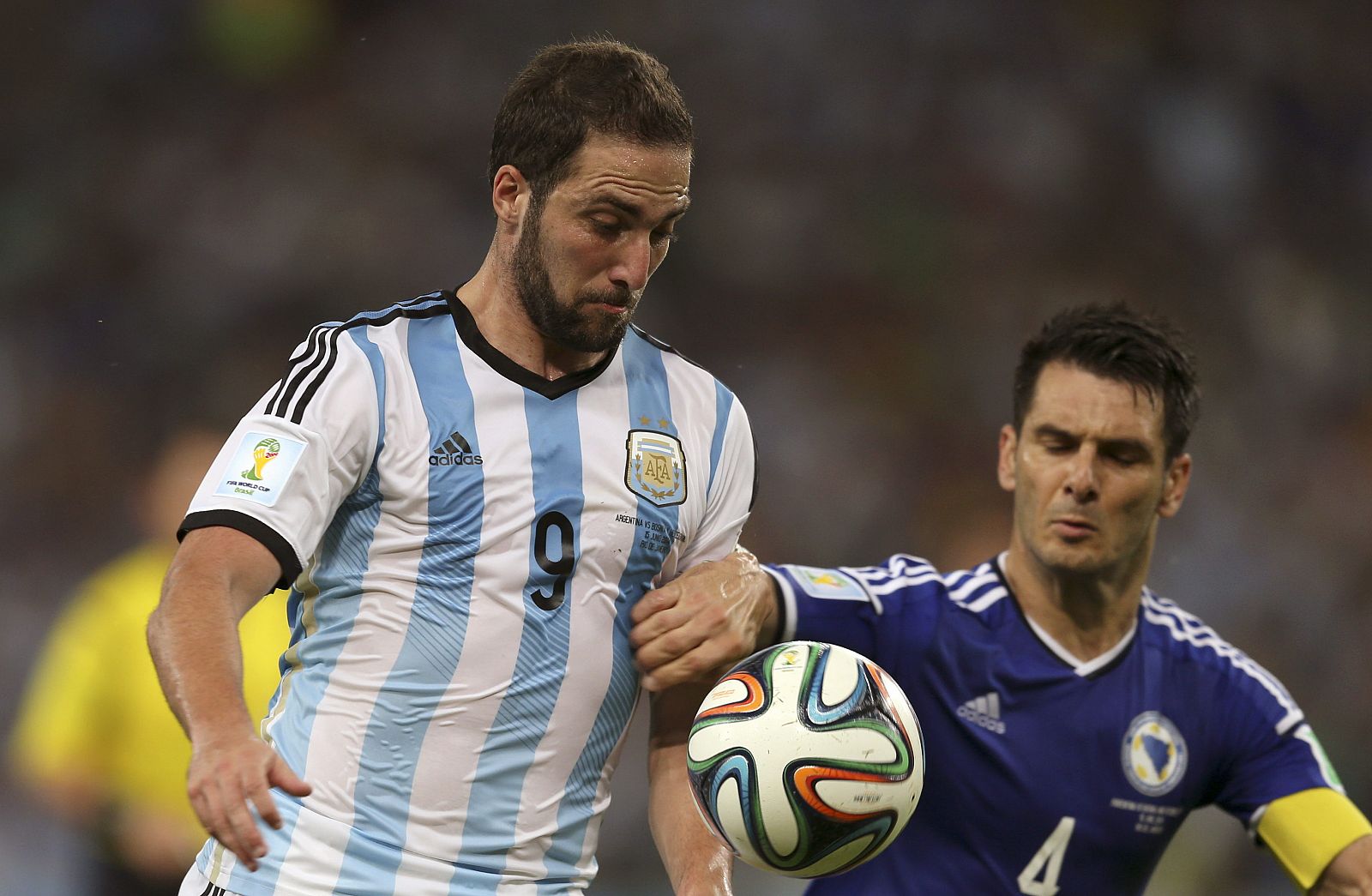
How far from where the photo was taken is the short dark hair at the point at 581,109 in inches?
117

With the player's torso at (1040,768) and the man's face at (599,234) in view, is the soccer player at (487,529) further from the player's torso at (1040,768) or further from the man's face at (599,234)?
the player's torso at (1040,768)

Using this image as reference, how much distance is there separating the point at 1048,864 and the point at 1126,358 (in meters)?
1.43

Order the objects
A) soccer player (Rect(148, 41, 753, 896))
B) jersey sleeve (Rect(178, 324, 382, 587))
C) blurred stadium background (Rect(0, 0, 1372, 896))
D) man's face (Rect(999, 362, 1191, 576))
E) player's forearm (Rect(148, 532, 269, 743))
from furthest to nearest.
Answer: blurred stadium background (Rect(0, 0, 1372, 896)) → man's face (Rect(999, 362, 1191, 576)) → soccer player (Rect(148, 41, 753, 896)) → jersey sleeve (Rect(178, 324, 382, 587)) → player's forearm (Rect(148, 532, 269, 743))

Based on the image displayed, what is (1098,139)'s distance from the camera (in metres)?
10.0

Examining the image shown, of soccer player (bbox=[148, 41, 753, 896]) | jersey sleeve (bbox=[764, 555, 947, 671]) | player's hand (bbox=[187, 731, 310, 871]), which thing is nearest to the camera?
player's hand (bbox=[187, 731, 310, 871])

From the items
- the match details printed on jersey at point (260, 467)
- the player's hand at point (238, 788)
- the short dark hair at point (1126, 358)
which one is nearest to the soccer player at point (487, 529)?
the match details printed on jersey at point (260, 467)

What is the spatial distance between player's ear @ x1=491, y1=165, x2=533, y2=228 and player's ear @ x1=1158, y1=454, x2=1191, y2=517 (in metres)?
2.17

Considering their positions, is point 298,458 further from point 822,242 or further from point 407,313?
point 822,242

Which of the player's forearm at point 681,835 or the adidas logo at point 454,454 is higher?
the adidas logo at point 454,454

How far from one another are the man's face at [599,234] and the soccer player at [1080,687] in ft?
3.50

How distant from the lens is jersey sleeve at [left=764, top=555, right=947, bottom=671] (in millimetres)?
3762

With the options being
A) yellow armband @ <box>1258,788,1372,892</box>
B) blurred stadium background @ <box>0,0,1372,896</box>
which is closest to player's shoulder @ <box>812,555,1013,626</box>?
Answer: yellow armband @ <box>1258,788,1372,892</box>

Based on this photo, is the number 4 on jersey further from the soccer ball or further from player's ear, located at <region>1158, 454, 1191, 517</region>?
the soccer ball

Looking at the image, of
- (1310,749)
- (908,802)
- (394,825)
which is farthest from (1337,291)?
(394,825)
